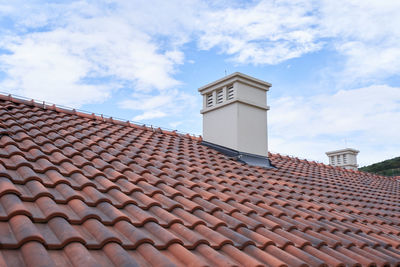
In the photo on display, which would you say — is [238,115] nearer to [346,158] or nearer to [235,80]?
[235,80]

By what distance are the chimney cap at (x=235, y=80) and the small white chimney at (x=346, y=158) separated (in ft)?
27.3

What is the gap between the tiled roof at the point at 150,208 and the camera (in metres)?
2.31

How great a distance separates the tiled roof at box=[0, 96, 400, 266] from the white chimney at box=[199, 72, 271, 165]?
1051 mm

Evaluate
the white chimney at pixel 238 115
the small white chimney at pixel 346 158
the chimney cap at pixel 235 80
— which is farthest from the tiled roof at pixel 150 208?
the small white chimney at pixel 346 158

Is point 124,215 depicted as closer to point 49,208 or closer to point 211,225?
point 49,208

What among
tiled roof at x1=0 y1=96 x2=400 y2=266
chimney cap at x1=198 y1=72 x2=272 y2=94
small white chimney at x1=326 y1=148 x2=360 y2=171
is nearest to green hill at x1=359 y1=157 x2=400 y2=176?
small white chimney at x1=326 y1=148 x2=360 y2=171

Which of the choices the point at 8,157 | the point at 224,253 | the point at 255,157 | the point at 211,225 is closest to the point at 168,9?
the point at 255,157

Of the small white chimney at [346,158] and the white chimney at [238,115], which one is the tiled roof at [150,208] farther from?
the small white chimney at [346,158]

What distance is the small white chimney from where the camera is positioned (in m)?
14.8

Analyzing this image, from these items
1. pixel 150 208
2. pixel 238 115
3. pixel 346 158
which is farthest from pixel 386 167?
pixel 150 208

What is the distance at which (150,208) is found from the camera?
326cm

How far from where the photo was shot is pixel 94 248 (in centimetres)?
227

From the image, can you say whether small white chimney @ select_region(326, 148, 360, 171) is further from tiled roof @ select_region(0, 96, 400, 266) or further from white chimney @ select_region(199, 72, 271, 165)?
tiled roof @ select_region(0, 96, 400, 266)

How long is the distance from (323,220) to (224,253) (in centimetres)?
235
